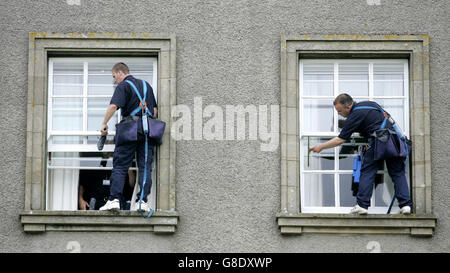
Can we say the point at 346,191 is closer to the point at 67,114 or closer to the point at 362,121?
the point at 362,121

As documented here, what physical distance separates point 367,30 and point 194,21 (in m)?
2.28

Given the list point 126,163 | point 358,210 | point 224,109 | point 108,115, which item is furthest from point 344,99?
point 108,115

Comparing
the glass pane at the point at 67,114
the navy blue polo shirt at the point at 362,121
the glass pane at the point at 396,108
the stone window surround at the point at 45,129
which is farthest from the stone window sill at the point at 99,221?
the glass pane at the point at 396,108

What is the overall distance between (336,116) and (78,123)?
3.40m

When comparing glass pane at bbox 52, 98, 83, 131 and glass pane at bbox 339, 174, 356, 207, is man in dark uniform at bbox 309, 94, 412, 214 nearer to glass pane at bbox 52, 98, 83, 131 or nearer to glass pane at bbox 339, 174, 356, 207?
glass pane at bbox 339, 174, 356, 207

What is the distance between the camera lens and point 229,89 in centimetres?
1466

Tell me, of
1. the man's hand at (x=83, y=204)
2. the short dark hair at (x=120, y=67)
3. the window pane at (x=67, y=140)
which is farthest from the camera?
the window pane at (x=67, y=140)

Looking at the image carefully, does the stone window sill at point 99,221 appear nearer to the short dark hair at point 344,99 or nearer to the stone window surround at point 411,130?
the stone window surround at point 411,130

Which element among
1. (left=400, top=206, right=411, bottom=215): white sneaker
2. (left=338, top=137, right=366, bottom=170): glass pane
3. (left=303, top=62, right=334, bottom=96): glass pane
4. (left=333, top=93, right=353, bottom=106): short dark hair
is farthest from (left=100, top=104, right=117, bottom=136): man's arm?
(left=400, top=206, right=411, bottom=215): white sneaker

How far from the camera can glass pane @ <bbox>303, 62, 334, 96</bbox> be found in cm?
1488

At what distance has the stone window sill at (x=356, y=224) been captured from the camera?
14133mm

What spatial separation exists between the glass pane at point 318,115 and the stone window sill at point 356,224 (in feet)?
4.23

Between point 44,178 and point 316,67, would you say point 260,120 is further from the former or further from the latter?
point 44,178

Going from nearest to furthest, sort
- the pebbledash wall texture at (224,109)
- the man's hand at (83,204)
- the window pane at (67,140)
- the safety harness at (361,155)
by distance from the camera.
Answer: the pebbledash wall texture at (224,109)
the safety harness at (361,155)
the man's hand at (83,204)
the window pane at (67,140)
